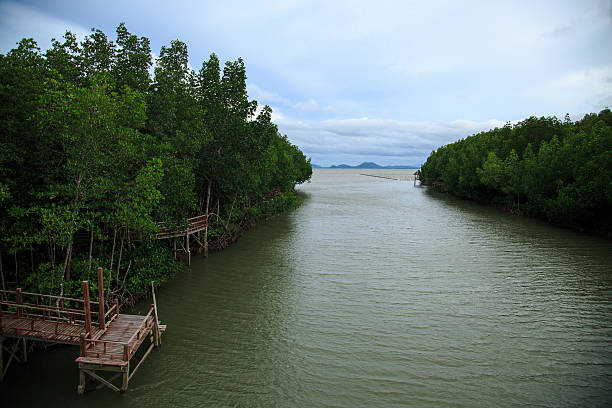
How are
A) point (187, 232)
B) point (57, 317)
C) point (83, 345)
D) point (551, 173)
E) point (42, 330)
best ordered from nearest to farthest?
point (83, 345)
point (42, 330)
point (57, 317)
point (187, 232)
point (551, 173)

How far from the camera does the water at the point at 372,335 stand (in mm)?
10047

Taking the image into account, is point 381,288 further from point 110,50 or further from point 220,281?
point 110,50

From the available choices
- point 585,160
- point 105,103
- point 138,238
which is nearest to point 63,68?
point 105,103

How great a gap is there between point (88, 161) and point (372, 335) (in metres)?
12.5

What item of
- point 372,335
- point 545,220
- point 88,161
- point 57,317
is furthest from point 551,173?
point 57,317

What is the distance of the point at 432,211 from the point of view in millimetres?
50844

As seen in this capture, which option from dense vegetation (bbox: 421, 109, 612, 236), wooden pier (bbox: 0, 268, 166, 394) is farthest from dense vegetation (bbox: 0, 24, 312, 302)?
dense vegetation (bbox: 421, 109, 612, 236)

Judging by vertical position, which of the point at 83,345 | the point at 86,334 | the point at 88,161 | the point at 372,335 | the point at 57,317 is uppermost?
the point at 88,161

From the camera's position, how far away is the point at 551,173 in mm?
37625

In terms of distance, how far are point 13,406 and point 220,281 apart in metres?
10.6

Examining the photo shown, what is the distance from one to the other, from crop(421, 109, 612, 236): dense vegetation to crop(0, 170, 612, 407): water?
29.0 ft

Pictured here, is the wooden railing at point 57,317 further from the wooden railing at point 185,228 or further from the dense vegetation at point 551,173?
the dense vegetation at point 551,173

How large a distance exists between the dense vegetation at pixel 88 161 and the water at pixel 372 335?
3.27m

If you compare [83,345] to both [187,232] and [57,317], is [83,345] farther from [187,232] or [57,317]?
[187,232]
